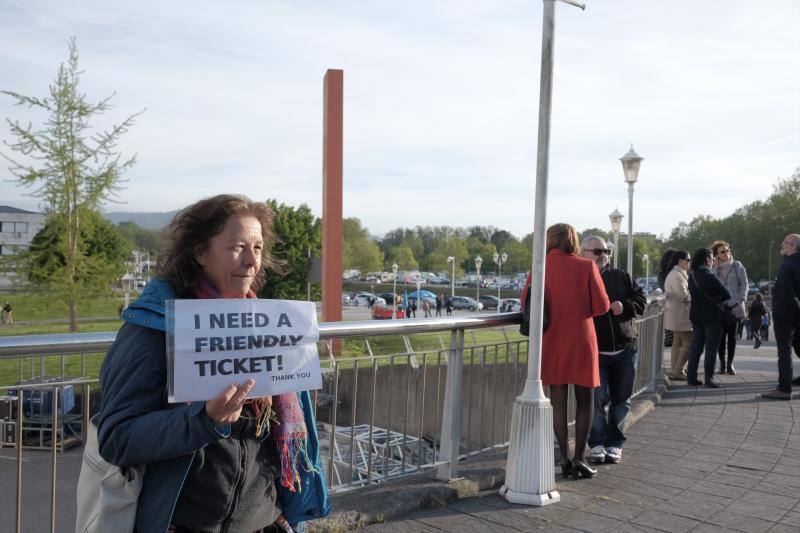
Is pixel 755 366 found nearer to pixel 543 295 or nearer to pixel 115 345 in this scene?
pixel 543 295

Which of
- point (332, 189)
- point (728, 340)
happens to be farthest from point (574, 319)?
point (332, 189)

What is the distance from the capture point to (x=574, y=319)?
5.08 meters

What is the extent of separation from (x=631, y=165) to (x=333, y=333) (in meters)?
14.3

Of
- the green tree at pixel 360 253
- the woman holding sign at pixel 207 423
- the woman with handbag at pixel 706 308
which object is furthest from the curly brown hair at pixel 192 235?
the green tree at pixel 360 253

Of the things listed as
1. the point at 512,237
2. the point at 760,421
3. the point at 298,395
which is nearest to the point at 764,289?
the point at 512,237

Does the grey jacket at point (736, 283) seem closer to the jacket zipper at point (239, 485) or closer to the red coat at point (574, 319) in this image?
the red coat at point (574, 319)

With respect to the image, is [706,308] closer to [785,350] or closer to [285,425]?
[785,350]

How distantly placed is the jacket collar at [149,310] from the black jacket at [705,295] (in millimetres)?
8570

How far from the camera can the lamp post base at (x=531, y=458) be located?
4.55 meters

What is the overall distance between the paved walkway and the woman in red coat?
0.42 metres

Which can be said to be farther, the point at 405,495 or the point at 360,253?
the point at 360,253

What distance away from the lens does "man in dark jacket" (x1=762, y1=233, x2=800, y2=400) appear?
8.48 m

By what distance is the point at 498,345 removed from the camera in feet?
18.3

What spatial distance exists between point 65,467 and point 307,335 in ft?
14.5
